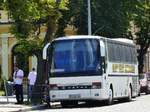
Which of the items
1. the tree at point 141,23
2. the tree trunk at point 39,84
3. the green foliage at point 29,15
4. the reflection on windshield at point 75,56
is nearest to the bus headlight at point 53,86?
the reflection on windshield at point 75,56

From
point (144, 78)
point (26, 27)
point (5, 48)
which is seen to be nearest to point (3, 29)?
point (5, 48)

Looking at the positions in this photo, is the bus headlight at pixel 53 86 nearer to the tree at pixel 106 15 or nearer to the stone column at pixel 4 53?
the tree at pixel 106 15

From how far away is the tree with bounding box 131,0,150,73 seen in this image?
180ft

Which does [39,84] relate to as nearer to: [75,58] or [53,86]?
[53,86]

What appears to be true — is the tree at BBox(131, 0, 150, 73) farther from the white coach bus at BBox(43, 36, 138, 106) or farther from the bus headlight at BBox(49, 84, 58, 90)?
the bus headlight at BBox(49, 84, 58, 90)

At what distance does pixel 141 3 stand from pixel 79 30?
6.15 m

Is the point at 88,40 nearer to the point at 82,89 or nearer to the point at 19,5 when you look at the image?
the point at 82,89

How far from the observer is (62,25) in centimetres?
5044

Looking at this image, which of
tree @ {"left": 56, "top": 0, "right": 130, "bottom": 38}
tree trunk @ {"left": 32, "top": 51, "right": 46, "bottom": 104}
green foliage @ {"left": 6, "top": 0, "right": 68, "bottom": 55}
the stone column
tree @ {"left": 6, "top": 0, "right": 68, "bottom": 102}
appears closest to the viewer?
green foliage @ {"left": 6, "top": 0, "right": 68, "bottom": 55}

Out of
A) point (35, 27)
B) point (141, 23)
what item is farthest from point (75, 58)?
point (141, 23)

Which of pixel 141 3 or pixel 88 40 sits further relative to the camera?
pixel 141 3

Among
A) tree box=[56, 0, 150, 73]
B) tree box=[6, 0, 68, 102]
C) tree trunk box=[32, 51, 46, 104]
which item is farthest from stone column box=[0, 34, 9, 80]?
tree trunk box=[32, 51, 46, 104]

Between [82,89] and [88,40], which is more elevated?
[88,40]

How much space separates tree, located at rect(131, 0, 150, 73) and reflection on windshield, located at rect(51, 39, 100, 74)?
2467 cm
